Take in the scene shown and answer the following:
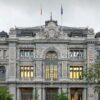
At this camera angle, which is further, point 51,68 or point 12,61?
point 51,68

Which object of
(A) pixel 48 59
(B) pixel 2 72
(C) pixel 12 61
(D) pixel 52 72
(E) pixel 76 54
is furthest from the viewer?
(B) pixel 2 72

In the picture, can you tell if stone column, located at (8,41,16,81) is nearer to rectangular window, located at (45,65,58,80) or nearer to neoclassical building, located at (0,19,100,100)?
neoclassical building, located at (0,19,100,100)

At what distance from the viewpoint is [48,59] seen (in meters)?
130

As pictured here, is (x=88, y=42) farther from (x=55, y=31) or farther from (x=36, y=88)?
(x=36, y=88)

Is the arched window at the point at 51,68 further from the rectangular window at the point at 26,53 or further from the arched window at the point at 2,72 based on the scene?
the arched window at the point at 2,72

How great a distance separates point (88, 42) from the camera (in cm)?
12900

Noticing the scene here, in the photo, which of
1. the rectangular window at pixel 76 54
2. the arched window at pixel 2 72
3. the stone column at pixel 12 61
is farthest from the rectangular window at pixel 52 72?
the arched window at pixel 2 72

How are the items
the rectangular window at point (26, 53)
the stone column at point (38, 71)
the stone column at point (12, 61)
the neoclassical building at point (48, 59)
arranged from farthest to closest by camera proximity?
the rectangular window at point (26, 53) → the neoclassical building at point (48, 59) → the stone column at point (38, 71) → the stone column at point (12, 61)

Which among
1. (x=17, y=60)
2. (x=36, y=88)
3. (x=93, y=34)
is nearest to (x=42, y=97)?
(x=36, y=88)

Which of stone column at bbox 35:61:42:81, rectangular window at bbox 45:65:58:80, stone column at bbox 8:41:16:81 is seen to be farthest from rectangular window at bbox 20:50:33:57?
rectangular window at bbox 45:65:58:80

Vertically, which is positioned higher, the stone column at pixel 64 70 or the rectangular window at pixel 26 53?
the rectangular window at pixel 26 53

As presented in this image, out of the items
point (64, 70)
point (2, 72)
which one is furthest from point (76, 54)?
point (2, 72)

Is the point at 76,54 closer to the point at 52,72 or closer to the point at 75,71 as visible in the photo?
the point at 75,71

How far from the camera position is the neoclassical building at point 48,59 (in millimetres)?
128500
